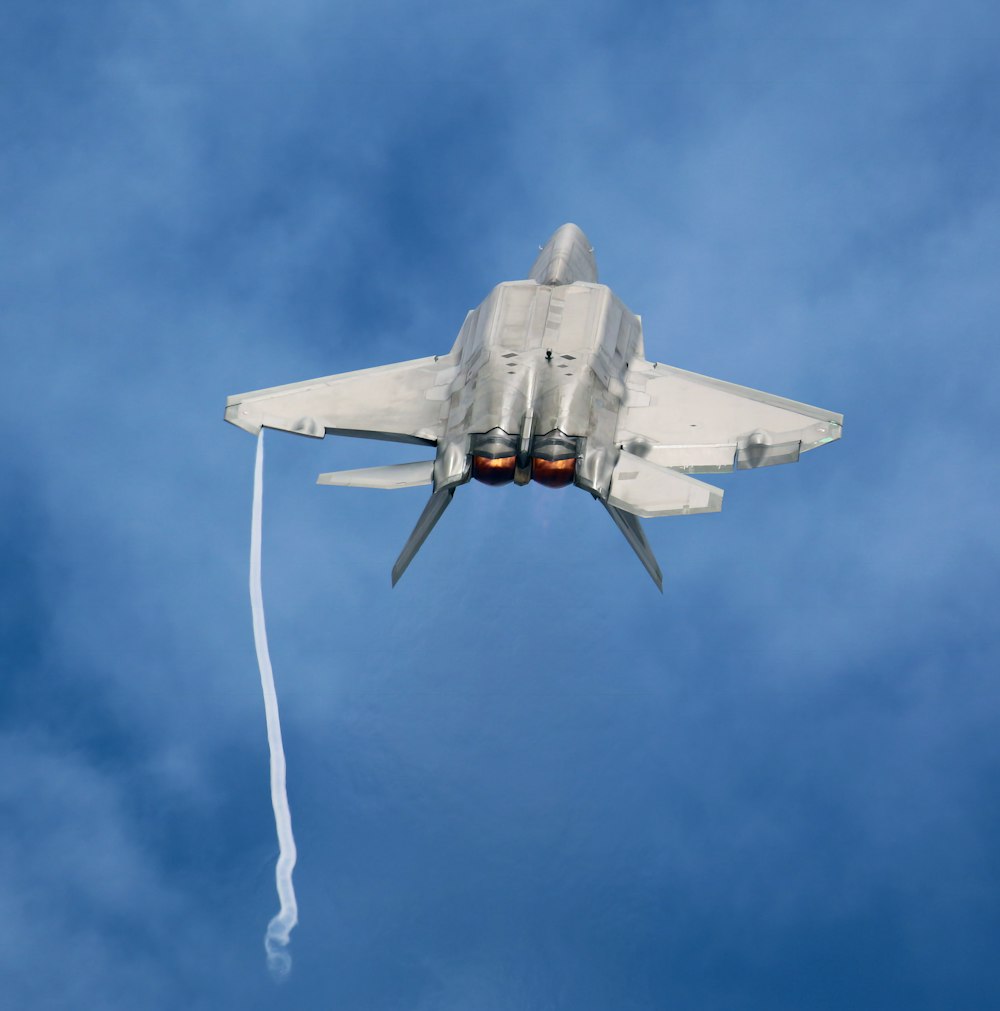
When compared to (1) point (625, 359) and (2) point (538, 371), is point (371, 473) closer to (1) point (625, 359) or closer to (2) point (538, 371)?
(2) point (538, 371)

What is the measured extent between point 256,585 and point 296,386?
15.9ft

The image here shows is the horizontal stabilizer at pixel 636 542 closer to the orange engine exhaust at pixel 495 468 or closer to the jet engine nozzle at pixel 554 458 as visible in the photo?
the jet engine nozzle at pixel 554 458

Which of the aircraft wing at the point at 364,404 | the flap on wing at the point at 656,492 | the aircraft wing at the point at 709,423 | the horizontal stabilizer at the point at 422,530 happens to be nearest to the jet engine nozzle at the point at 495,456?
the horizontal stabilizer at the point at 422,530

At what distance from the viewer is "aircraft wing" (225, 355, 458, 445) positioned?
1471 inches

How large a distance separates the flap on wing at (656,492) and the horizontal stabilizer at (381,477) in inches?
127

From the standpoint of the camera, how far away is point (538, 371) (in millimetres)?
35625

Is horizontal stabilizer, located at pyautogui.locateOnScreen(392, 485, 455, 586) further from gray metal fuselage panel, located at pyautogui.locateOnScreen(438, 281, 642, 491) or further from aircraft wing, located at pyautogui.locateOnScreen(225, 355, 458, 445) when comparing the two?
aircraft wing, located at pyautogui.locateOnScreen(225, 355, 458, 445)

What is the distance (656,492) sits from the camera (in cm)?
3453

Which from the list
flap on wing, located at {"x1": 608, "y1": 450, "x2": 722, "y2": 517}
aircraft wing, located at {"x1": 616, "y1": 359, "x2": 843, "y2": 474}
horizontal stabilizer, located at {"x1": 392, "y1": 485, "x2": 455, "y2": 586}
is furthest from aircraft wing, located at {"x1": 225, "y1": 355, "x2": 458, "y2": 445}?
flap on wing, located at {"x1": 608, "y1": 450, "x2": 722, "y2": 517}

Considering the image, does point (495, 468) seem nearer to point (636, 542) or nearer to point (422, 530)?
point (422, 530)

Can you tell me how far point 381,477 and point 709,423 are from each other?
6259 mm

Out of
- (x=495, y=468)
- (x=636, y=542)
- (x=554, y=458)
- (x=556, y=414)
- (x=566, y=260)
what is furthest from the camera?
(x=566, y=260)

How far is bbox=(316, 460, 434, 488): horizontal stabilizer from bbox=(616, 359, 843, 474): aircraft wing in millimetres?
3652

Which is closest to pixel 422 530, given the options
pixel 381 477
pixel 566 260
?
pixel 381 477
